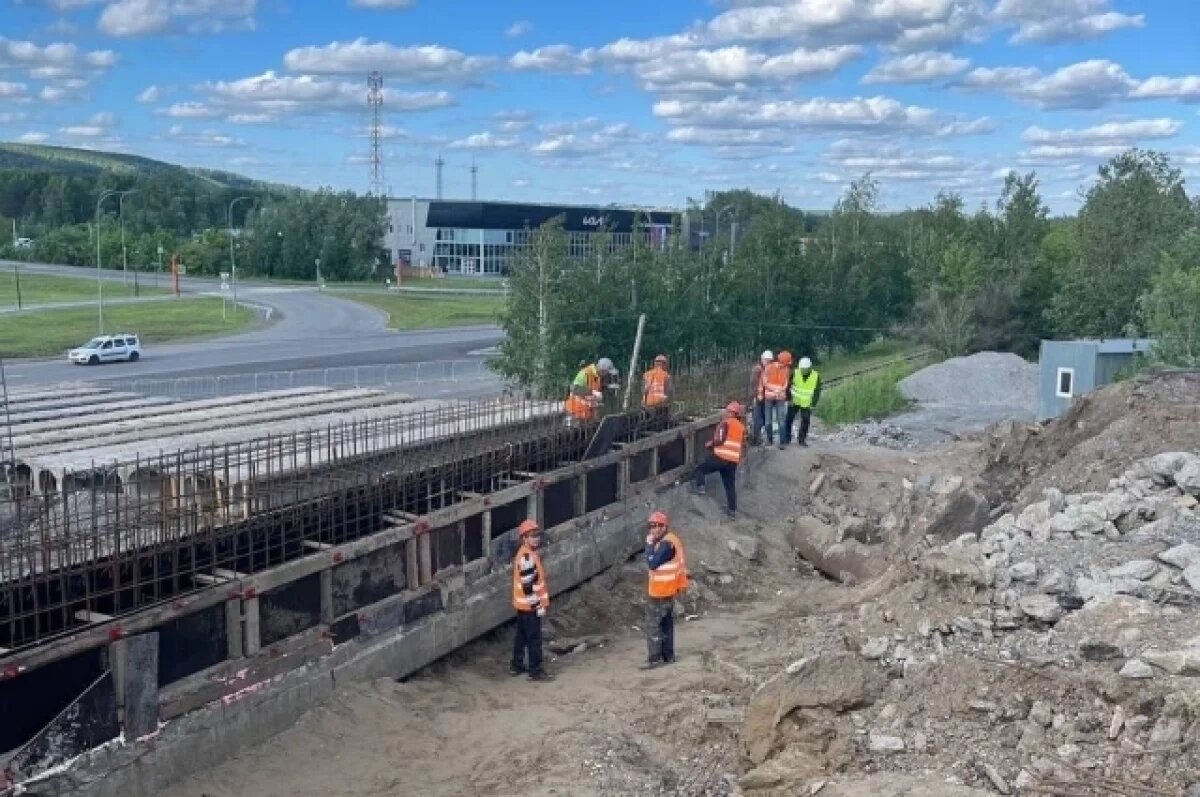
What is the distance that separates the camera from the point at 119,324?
4950 cm

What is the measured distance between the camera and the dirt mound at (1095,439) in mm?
15555

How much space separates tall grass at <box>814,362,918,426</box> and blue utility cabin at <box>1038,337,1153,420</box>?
320 cm

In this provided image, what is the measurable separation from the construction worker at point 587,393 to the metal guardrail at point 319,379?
11359mm

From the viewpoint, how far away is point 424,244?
89.1m

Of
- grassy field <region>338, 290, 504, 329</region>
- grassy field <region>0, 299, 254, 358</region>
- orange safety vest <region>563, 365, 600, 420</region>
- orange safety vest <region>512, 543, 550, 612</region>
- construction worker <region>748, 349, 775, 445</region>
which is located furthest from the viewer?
grassy field <region>338, 290, 504, 329</region>

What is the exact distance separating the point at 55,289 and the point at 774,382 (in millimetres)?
55467

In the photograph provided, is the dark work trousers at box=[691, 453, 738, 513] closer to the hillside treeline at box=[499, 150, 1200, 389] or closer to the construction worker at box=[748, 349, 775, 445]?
the construction worker at box=[748, 349, 775, 445]

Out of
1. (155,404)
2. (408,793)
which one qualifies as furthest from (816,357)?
(408,793)

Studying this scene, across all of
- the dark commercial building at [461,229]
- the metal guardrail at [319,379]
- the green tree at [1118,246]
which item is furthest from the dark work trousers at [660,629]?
the dark commercial building at [461,229]

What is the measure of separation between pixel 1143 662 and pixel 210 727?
6.93 m

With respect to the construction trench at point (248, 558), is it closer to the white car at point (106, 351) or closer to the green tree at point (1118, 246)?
the white car at point (106, 351)

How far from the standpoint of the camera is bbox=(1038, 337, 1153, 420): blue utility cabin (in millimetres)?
26641

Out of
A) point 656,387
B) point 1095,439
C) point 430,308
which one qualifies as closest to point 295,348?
point 430,308

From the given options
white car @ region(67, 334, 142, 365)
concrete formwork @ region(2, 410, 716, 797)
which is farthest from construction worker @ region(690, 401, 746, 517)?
white car @ region(67, 334, 142, 365)
